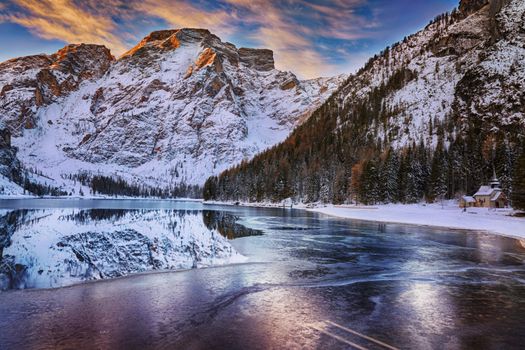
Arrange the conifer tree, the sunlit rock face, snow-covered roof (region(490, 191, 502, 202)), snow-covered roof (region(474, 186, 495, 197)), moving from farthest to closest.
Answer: snow-covered roof (region(474, 186, 495, 197)), snow-covered roof (region(490, 191, 502, 202)), the conifer tree, the sunlit rock face

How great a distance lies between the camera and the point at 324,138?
189875 millimetres

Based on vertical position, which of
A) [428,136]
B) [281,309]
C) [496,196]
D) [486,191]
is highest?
[428,136]

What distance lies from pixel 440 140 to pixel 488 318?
137335 mm

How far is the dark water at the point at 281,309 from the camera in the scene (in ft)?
31.6

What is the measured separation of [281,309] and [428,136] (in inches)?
5815

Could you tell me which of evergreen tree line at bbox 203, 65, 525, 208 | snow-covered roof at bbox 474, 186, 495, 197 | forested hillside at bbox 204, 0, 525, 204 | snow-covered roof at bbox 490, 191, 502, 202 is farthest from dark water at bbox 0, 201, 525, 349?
snow-covered roof at bbox 474, 186, 495, 197

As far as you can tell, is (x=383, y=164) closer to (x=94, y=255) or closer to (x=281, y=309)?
(x=94, y=255)

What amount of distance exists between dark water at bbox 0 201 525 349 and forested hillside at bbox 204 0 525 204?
227ft

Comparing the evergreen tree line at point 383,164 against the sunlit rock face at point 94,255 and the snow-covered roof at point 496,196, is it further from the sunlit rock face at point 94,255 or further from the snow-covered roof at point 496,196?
the sunlit rock face at point 94,255

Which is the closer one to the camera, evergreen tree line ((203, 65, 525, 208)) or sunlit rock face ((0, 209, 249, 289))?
sunlit rock face ((0, 209, 249, 289))

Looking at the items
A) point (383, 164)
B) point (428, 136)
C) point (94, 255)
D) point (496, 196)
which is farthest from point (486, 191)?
point (94, 255)

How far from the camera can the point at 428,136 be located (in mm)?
144250

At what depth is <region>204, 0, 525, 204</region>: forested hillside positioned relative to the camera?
100500mm

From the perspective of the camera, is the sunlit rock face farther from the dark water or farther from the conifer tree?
the conifer tree
